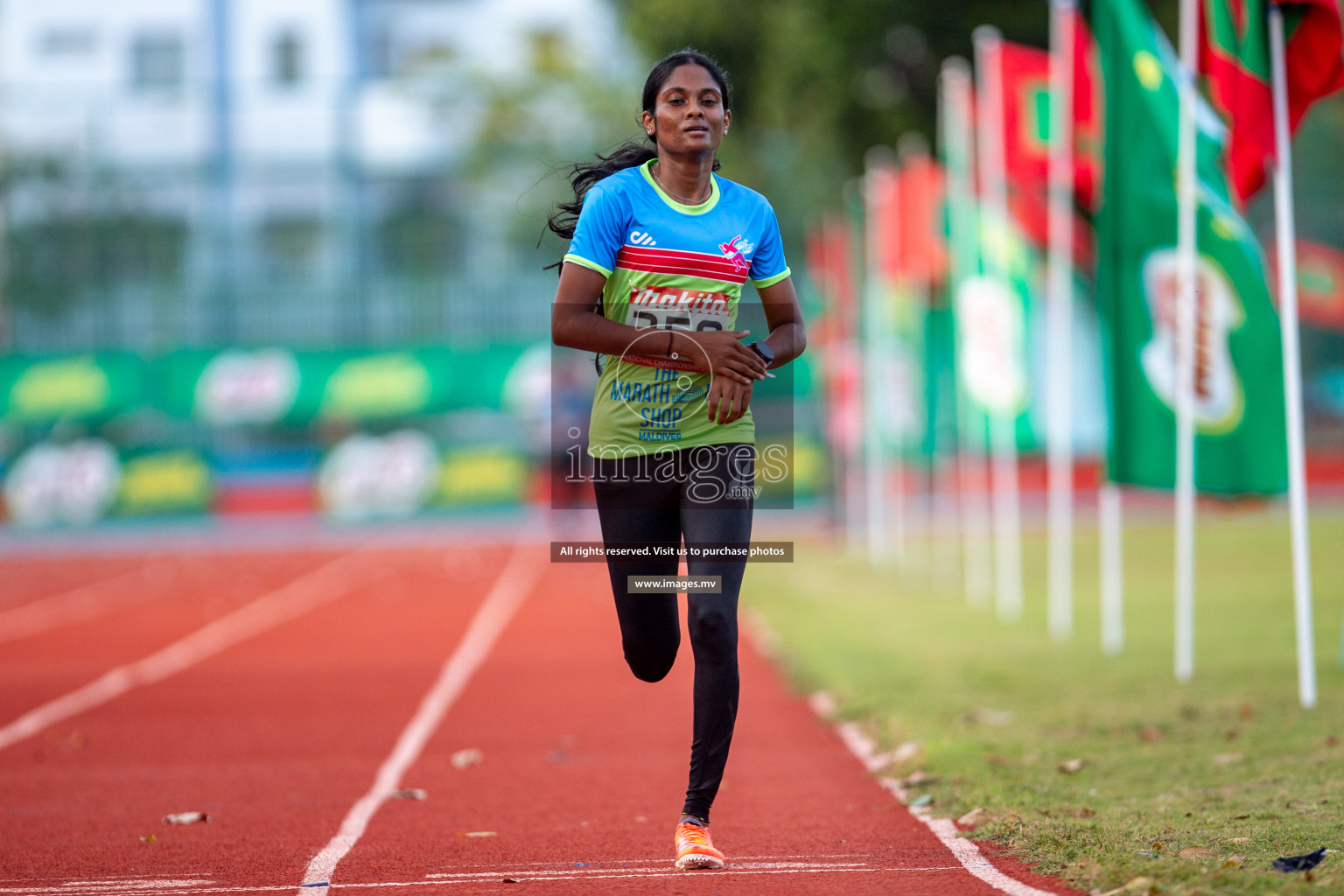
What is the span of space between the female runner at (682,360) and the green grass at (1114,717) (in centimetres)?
124

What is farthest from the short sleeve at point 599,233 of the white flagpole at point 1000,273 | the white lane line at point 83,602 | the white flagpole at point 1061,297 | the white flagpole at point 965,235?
the white lane line at point 83,602

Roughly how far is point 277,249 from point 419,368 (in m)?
4.74

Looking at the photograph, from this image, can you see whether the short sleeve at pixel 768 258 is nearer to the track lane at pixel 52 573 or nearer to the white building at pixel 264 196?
the track lane at pixel 52 573

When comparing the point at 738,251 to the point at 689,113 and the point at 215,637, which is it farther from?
the point at 215,637

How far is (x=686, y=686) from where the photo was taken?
35.0 ft

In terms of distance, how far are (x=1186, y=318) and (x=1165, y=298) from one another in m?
0.28

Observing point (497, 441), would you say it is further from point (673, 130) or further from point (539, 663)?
point (673, 130)

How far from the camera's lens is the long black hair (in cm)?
503

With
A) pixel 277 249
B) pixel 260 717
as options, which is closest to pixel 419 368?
pixel 277 249

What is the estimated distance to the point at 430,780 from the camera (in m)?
7.32

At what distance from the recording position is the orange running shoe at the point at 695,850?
4965 millimetres

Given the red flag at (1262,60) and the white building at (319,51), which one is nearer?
the red flag at (1262,60)

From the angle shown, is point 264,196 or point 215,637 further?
point 264,196

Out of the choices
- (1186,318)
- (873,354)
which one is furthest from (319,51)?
(1186,318)
